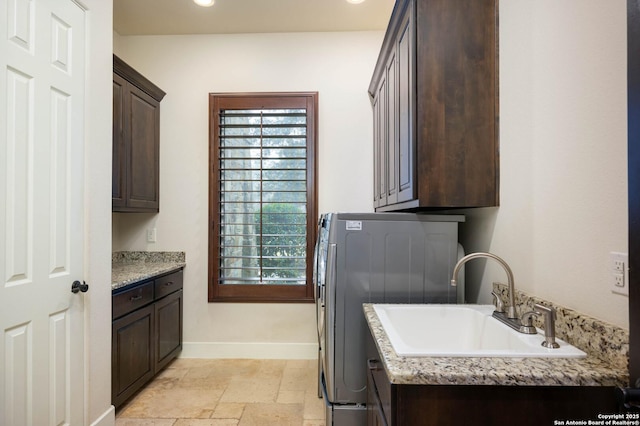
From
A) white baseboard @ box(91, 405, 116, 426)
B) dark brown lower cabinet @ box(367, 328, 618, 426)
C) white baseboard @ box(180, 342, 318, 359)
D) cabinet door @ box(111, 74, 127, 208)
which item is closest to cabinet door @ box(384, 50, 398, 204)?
dark brown lower cabinet @ box(367, 328, 618, 426)

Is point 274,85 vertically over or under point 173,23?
under

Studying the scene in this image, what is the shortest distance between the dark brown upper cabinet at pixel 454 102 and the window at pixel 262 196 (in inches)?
56.7

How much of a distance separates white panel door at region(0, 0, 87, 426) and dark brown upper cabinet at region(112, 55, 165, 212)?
2.25 feet

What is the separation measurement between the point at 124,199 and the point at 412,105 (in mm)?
2152

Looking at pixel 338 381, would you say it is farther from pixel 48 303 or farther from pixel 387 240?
pixel 48 303

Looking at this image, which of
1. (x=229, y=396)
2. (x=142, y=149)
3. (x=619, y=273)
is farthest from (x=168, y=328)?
(x=619, y=273)

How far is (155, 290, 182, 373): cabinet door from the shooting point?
8.38 ft

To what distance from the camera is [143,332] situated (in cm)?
234

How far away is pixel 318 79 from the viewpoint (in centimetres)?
301

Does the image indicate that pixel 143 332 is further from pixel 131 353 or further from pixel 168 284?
pixel 168 284

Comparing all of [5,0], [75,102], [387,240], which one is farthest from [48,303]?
[387,240]

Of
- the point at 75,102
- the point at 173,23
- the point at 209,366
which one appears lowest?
the point at 209,366

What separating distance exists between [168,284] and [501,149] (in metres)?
2.59

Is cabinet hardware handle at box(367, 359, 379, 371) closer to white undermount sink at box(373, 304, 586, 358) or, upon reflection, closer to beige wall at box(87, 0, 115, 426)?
white undermount sink at box(373, 304, 586, 358)
